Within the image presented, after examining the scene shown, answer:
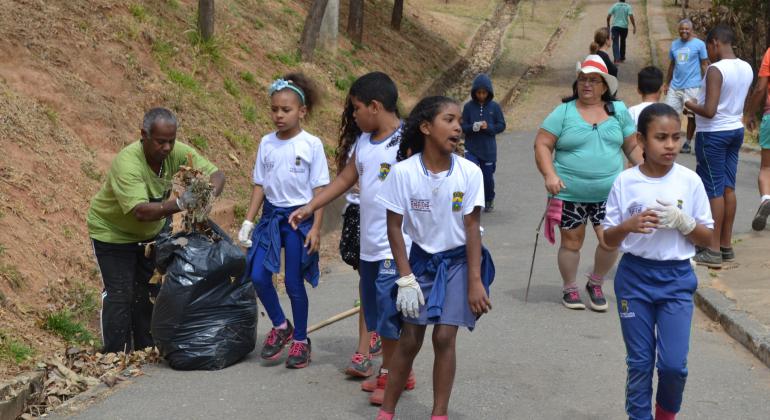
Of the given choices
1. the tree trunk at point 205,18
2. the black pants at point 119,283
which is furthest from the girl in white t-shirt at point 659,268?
the tree trunk at point 205,18

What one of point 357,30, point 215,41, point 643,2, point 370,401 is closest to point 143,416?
point 370,401

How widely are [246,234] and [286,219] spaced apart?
10.6 inches

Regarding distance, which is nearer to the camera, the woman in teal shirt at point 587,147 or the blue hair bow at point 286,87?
the blue hair bow at point 286,87

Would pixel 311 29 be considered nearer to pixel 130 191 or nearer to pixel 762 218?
pixel 762 218

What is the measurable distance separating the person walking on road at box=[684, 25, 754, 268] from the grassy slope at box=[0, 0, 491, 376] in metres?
4.26

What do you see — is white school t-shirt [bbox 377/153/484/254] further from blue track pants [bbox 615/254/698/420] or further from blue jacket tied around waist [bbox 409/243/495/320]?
blue track pants [bbox 615/254/698/420]

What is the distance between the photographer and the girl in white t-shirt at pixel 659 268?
4.88m

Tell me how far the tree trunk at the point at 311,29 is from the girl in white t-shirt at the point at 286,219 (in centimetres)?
1122

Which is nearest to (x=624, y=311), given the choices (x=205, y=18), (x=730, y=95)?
(x=730, y=95)

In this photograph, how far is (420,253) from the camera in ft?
17.0

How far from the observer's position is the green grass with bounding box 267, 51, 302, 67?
16.5m

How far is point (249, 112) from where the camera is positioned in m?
13.4

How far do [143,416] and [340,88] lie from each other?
12.8 meters

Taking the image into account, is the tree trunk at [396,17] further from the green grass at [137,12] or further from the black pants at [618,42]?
the green grass at [137,12]
